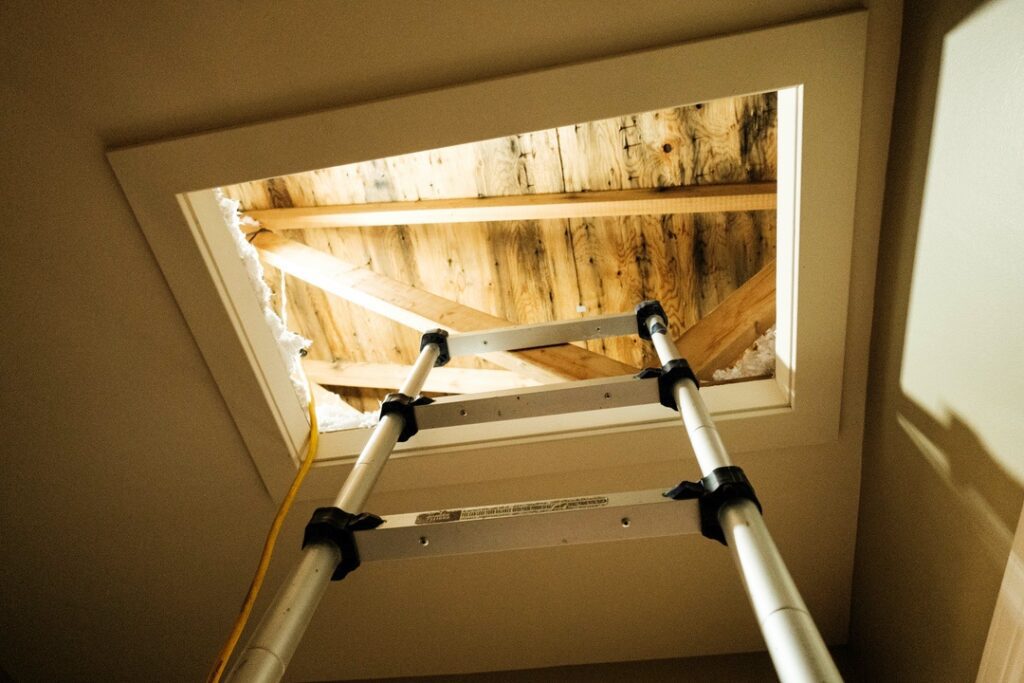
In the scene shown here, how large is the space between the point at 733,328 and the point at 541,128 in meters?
0.86

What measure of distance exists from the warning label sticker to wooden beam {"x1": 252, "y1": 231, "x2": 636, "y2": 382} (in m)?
0.98

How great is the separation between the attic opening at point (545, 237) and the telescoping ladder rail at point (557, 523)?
1.95 feet

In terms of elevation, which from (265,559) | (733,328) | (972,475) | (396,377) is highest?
(733,328)

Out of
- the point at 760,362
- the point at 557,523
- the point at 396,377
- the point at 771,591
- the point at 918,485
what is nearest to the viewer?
the point at 771,591

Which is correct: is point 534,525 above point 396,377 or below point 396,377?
below

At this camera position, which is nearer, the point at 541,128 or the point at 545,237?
the point at 541,128

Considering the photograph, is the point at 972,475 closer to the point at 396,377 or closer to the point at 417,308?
the point at 417,308

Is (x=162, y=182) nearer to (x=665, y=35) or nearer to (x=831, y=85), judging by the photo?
(x=665, y=35)

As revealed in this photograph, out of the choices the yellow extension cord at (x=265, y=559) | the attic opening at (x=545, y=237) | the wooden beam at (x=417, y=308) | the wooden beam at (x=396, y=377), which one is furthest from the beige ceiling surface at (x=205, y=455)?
the wooden beam at (x=396, y=377)

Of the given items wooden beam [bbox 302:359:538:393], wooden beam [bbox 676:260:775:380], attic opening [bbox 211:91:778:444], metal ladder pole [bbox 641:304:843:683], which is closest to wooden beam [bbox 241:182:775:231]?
attic opening [bbox 211:91:778:444]

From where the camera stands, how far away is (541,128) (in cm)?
87

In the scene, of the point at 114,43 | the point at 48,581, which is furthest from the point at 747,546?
the point at 48,581

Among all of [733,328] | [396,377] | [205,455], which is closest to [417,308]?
[396,377]

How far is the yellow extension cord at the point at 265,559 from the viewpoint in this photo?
0.79m
